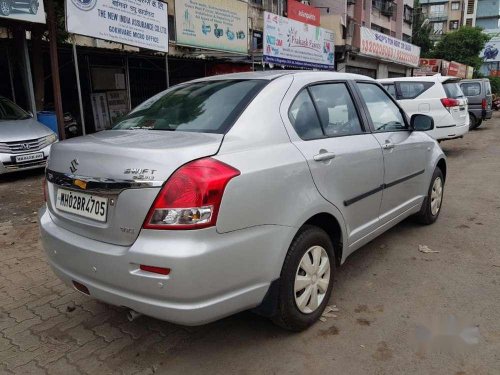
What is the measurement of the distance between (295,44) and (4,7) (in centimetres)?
901

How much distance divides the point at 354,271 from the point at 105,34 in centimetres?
696

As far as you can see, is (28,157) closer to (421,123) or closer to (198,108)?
(198,108)

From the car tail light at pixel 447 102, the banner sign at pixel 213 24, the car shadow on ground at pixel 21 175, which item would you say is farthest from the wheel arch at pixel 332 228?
the banner sign at pixel 213 24

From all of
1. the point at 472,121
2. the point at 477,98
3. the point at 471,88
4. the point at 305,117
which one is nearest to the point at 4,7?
the point at 305,117

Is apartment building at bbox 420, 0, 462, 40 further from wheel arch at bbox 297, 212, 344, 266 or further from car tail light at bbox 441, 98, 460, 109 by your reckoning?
wheel arch at bbox 297, 212, 344, 266

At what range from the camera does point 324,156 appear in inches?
109

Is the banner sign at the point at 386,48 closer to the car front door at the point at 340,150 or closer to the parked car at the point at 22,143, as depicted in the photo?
the parked car at the point at 22,143

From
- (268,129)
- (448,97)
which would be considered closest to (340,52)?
(448,97)

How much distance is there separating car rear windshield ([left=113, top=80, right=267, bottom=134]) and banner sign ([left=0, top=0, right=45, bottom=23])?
18.1 feet

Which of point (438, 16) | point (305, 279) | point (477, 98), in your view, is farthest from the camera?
point (438, 16)

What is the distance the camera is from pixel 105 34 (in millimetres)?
8367

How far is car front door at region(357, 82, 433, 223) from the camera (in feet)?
11.8

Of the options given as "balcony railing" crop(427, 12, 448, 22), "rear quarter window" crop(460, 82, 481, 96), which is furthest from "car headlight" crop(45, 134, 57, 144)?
"balcony railing" crop(427, 12, 448, 22)

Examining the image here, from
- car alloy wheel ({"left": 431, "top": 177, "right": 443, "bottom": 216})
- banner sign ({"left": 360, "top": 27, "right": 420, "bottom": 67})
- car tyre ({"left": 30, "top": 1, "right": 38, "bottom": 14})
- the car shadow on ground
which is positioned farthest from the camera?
banner sign ({"left": 360, "top": 27, "right": 420, "bottom": 67})
